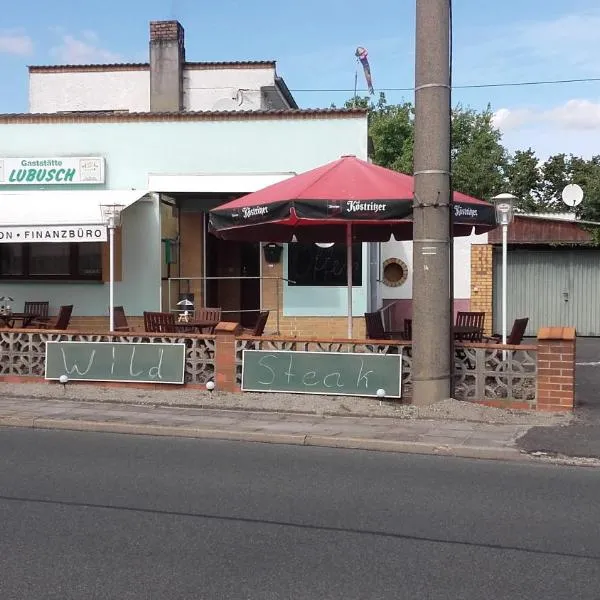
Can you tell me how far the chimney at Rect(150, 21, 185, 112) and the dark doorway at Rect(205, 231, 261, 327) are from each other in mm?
6030

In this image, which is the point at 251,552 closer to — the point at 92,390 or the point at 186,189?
the point at 92,390

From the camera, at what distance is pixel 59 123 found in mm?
15422

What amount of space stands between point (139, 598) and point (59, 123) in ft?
42.0

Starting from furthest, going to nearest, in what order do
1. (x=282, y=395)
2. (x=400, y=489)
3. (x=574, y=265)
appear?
(x=574, y=265), (x=282, y=395), (x=400, y=489)

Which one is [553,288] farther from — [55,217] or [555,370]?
[55,217]

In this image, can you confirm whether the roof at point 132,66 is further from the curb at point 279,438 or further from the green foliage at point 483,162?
the curb at point 279,438

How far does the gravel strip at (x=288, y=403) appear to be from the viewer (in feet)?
29.9

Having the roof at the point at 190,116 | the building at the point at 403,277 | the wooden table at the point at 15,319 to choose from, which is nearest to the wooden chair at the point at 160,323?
the wooden table at the point at 15,319

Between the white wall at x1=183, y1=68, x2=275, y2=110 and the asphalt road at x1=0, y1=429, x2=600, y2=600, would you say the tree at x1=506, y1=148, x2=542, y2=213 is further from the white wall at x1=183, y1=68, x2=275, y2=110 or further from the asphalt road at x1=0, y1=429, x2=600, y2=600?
the asphalt road at x1=0, y1=429, x2=600, y2=600

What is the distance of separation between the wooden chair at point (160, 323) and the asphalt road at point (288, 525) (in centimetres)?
368

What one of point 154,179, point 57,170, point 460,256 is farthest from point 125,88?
point 460,256

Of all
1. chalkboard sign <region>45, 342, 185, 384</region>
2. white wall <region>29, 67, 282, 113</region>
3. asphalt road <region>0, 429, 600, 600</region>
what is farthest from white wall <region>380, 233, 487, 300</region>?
asphalt road <region>0, 429, 600, 600</region>

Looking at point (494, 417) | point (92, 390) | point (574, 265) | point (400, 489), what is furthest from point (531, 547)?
point (574, 265)

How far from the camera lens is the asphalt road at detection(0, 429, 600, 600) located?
4.45 metres
